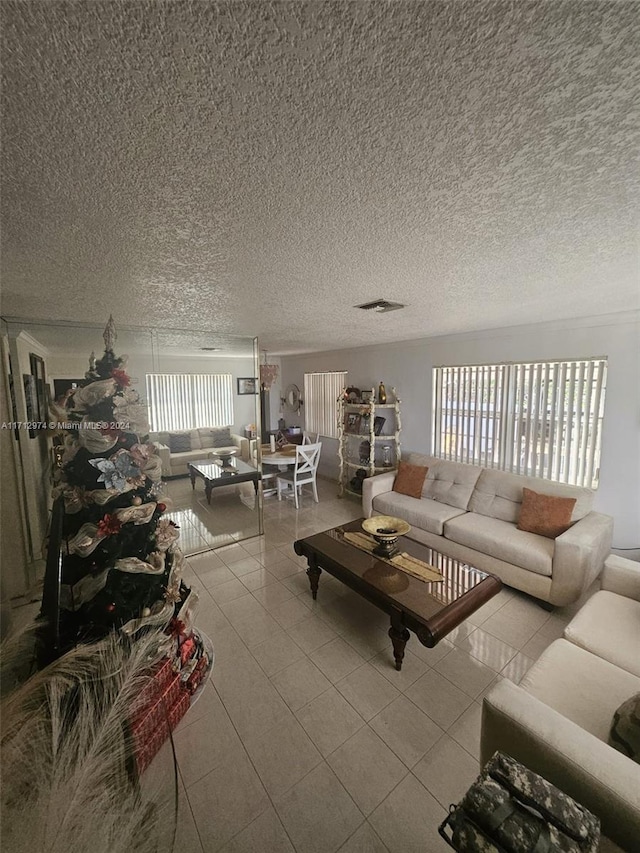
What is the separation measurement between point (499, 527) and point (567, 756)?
6.72 feet

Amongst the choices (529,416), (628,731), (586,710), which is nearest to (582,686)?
(586,710)

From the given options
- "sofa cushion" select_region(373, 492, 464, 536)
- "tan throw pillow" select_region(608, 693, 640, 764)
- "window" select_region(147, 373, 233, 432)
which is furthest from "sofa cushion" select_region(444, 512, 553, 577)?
"window" select_region(147, 373, 233, 432)

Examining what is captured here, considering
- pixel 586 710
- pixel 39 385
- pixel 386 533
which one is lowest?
pixel 586 710

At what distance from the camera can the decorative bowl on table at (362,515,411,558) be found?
247 centimetres

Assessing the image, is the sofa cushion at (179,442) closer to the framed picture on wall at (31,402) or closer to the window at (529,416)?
the framed picture on wall at (31,402)

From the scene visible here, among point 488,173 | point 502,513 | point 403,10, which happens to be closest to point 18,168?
point 403,10

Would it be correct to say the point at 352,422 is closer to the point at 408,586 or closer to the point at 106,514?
the point at 408,586

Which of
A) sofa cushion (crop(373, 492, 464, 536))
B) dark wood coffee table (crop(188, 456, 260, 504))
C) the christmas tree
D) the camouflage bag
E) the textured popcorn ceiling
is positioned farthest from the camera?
dark wood coffee table (crop(188, 456, 260, 504))

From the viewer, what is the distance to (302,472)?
4680 mm

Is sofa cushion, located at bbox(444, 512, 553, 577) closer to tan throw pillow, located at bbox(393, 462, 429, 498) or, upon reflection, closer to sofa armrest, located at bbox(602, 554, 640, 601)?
sofa armrest, located at bbox(602, 554, 640, 601)

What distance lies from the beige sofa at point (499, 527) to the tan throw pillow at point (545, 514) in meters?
0.06

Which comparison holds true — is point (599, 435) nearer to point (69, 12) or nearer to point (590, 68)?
point (590, 68)

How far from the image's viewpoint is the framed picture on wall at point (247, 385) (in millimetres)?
3455

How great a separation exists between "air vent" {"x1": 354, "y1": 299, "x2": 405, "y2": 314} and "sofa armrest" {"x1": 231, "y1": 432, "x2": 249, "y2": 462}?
1.98 metres
